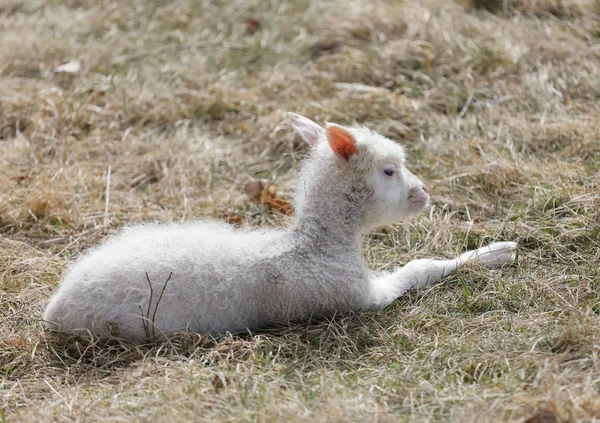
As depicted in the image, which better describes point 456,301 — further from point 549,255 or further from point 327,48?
point 327,48

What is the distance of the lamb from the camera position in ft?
12.0

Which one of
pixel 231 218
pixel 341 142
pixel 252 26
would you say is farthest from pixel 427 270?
pixel 252 26

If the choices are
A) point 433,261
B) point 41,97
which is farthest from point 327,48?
point 433,261

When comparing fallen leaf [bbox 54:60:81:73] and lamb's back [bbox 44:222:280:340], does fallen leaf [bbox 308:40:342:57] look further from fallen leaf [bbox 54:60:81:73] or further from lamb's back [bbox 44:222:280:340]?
lamb's back [bbox 44:222:280:340]

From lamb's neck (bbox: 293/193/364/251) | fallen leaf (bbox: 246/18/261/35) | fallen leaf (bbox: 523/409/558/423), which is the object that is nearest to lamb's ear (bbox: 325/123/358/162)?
lamb's neck (bbox: 293/193/364/251)

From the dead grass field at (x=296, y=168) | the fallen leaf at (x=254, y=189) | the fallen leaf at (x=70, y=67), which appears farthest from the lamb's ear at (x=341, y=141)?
the fallen leaf at (x=70, y=67)

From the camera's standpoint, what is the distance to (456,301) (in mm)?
4027

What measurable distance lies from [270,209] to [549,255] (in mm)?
1771

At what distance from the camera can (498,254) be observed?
4.32 m

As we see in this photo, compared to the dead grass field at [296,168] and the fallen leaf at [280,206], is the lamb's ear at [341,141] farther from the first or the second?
the fallen leaf at [280,206]

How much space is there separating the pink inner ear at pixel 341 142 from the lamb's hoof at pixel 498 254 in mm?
899

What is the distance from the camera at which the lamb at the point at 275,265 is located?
3.66 meters

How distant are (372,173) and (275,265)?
704 mm

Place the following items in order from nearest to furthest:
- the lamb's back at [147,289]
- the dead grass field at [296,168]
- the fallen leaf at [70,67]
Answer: the dead grass field at [296,168]
the lamb's back at [147,289]
the fallen leaf at [70,67]
